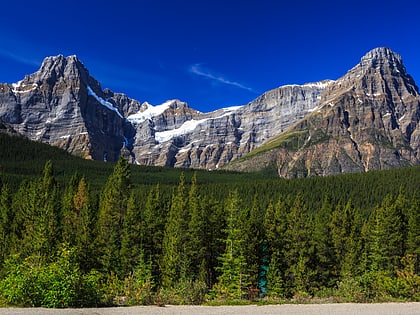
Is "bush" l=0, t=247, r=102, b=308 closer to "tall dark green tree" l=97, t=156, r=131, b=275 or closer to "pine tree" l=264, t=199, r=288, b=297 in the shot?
"tall dark green tree" l=97, t=156, r=131, b=275

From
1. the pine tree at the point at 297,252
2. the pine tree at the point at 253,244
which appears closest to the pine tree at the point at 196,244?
the pine tree at the point at 253,244

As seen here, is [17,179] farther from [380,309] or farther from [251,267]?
[380,309]

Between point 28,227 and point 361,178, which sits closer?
point 28,227

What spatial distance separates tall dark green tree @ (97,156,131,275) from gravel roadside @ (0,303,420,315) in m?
30.3

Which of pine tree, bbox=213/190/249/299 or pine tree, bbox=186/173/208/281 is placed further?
pine tree, bbox=186/173/208/281

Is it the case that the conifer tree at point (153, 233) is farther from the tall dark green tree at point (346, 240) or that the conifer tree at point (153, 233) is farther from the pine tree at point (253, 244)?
the tall dark green tree at point (346, 240)

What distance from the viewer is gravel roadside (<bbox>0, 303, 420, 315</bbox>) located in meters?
16.5

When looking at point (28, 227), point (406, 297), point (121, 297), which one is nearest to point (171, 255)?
point (28, 227)

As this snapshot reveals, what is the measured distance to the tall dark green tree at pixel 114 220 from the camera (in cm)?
4788

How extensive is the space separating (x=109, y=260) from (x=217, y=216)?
50.4 ft

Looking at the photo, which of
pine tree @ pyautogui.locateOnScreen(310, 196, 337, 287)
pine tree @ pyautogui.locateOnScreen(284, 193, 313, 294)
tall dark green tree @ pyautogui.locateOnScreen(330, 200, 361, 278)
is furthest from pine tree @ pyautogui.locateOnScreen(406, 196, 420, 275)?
pine tree @ pyautogui.locateOnScreen(284, 193, 313, 294)

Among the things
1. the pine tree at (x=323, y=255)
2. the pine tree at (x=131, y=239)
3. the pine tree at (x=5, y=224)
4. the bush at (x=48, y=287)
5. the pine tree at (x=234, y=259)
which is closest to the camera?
the bush at (x=48, y=287)

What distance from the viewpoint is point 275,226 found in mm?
54875

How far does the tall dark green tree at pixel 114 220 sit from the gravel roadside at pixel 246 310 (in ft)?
99.4
